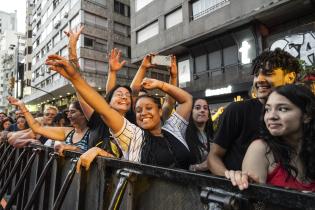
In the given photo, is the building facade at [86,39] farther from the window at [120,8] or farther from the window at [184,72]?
the window at [184,72]

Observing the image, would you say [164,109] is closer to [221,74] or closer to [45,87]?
[221,74]

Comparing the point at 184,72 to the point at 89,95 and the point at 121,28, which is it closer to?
the point at 121,28

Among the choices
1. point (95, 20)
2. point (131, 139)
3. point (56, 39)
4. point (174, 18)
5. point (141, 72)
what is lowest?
point (131, 139)

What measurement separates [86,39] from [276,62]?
1284 inches

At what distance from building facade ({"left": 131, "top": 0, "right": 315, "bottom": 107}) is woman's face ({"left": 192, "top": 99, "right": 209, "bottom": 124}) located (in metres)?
10.8

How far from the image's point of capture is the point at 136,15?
26.6 m

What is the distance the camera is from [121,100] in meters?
3.29

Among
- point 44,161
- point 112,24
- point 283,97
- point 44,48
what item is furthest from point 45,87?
point 283,97

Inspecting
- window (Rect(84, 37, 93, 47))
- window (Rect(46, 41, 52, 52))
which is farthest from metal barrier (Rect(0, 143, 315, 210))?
window (Rect(46, 41, 52, 52))

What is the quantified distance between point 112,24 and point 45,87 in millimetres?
11565

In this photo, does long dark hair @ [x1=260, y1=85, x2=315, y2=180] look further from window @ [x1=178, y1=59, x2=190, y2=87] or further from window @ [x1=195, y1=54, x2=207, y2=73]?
window @ [x1=178, y1=59, x2=190, y2=87]

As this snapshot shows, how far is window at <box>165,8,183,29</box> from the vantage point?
21906 mm

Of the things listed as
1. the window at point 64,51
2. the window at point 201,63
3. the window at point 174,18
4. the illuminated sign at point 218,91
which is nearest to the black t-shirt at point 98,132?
the illuminated sign at point 218,91

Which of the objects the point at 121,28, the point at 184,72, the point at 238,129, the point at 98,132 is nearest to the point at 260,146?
the point at 238,129
